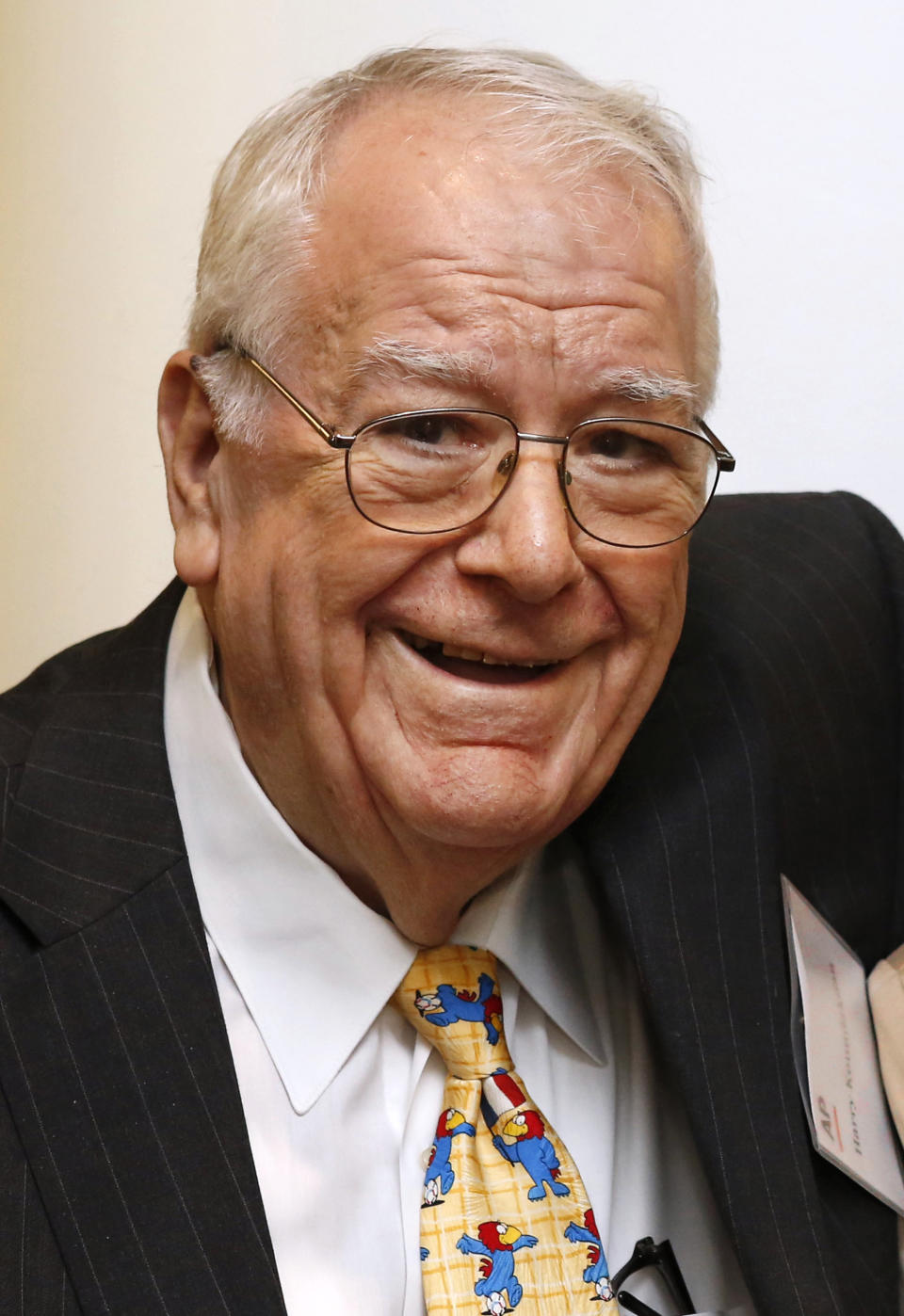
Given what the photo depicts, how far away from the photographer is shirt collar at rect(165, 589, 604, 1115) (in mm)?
1417

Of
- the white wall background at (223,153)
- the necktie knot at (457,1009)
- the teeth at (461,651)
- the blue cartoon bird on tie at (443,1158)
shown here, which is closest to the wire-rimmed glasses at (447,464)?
the teeth at (461,651)

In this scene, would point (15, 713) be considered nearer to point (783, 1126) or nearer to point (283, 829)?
point (283, 829)

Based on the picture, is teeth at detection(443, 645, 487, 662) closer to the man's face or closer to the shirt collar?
the man's face

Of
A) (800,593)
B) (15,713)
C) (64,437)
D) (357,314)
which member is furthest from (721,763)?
(64,437)

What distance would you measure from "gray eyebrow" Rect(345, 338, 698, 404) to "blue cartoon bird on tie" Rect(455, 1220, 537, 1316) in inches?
31.8

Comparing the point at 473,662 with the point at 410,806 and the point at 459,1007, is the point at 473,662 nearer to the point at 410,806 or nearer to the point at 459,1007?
the point at 410,806

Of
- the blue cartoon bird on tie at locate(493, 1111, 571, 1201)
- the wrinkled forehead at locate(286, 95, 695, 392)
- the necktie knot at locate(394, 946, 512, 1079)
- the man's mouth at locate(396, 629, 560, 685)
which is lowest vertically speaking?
the blue cartoon bird on tie at locate(493, 1111, 571, 1201)

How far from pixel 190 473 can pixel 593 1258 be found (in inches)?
35.2

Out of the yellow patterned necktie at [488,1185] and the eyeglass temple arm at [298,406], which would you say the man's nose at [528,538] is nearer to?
the eyeglass temple arm at [298,406]

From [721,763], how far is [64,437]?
1214mm

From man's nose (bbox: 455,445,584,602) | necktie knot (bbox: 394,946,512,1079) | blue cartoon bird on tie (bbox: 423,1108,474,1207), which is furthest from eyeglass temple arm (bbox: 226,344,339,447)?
blue cartoon bird on tie (bbox: 423,1108,474,1207)

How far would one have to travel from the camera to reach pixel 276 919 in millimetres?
1438

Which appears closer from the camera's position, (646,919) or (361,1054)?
(361,1054)

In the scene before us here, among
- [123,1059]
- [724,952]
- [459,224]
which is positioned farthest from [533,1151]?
[459,224]
